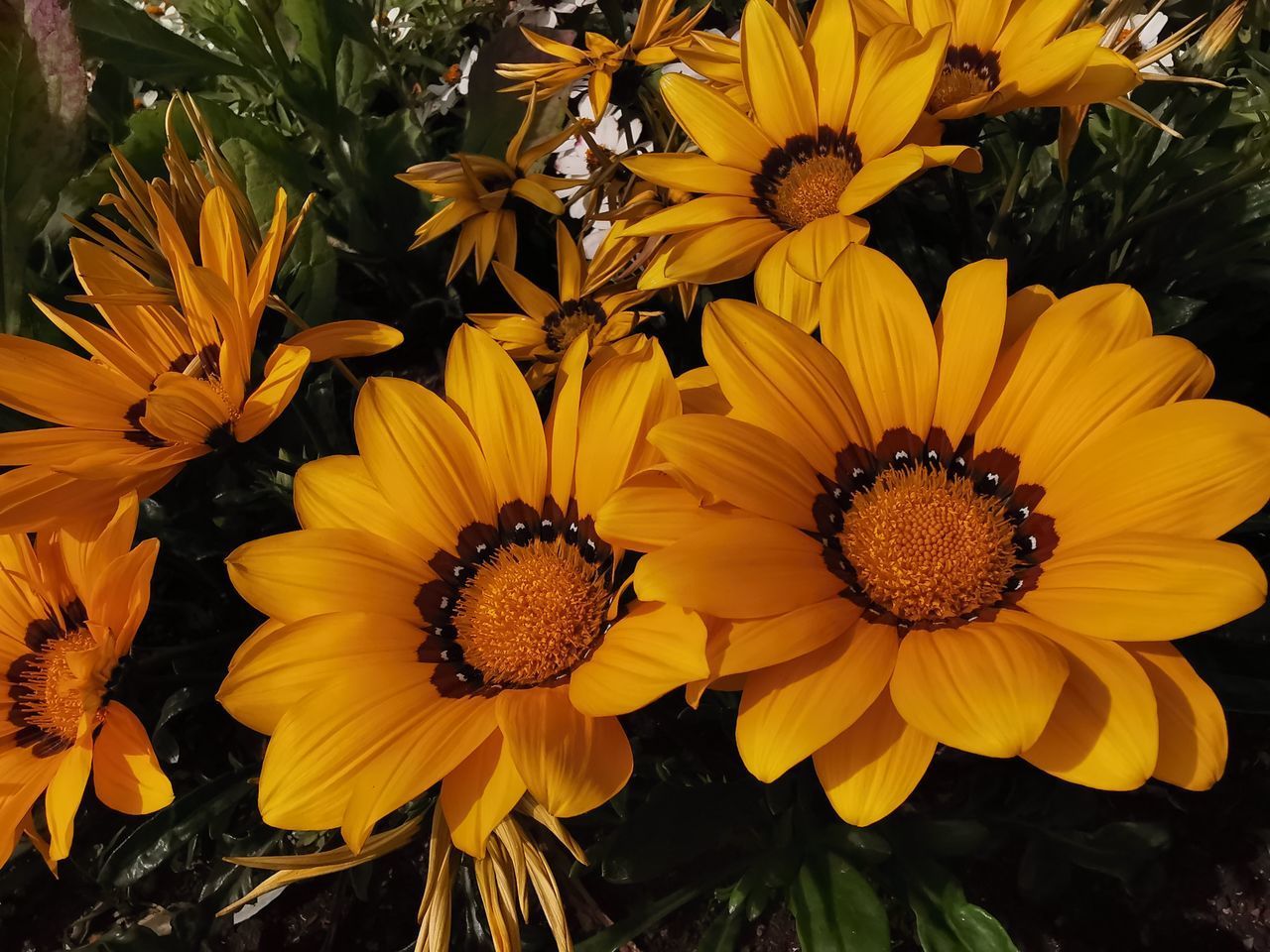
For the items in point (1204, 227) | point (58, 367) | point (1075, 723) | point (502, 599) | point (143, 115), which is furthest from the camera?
point (143, 115)

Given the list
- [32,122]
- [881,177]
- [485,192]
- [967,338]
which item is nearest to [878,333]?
[967,338]

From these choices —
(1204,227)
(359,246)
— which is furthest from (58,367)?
(1204,227)

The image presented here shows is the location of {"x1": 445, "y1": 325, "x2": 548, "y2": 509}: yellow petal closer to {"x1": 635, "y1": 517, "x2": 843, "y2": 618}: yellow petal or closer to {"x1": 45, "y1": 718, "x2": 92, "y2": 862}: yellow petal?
{"x1": 635, "y1": 517, "x2": 843, "y2": 618}: yellow petal

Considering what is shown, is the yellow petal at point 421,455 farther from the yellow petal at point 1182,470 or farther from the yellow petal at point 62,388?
the yellow petal at point 1182,470

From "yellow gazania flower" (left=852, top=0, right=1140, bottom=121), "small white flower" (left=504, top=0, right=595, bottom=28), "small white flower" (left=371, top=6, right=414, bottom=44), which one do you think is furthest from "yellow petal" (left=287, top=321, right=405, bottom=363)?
"small white flower" (left=371, top=6, right=414, bottom=44)

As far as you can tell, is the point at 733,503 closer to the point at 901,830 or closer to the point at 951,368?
the point at 951,368

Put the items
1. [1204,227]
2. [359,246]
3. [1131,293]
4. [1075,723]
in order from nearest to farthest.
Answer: [1075,723] → [1131,293] → [1204,227] → [359,246]

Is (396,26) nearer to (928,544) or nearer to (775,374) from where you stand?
(775,374)
